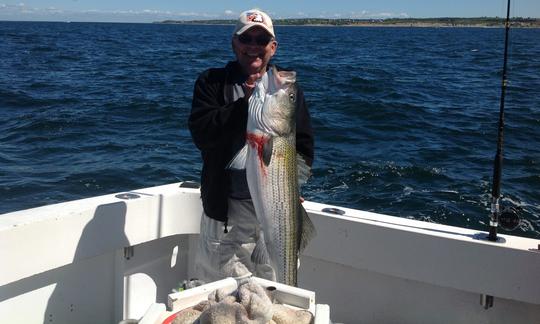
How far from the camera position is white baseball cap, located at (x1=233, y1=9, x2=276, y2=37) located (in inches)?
132

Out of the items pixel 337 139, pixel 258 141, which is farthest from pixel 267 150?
pixel 337 139

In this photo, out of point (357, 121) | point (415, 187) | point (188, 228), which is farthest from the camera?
point (357, 121)

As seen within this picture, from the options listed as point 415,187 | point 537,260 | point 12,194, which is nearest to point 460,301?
point 537,260

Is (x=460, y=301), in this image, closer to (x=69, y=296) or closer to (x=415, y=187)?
(x=69, y=296)

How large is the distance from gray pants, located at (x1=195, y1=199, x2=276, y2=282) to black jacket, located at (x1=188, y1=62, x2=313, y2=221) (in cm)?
10

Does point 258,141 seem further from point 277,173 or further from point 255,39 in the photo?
point 255,39

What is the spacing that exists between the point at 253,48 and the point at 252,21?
0.16 meters

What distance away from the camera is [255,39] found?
3408 millimetres

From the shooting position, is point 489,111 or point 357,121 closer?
point 357,121

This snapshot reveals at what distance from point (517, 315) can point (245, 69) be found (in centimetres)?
249

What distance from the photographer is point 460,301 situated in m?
4.04

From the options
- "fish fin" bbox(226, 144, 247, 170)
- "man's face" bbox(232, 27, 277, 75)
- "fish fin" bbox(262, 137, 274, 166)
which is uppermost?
"man's face" bbox(232, 27, 277, 75)

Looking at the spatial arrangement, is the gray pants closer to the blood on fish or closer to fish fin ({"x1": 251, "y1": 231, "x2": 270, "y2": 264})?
fish fin ({"x1": 251, "y1": 231, "x2": 270, "y2": 264})

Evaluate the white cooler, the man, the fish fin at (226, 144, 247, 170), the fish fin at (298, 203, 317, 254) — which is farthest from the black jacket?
the white cooler
